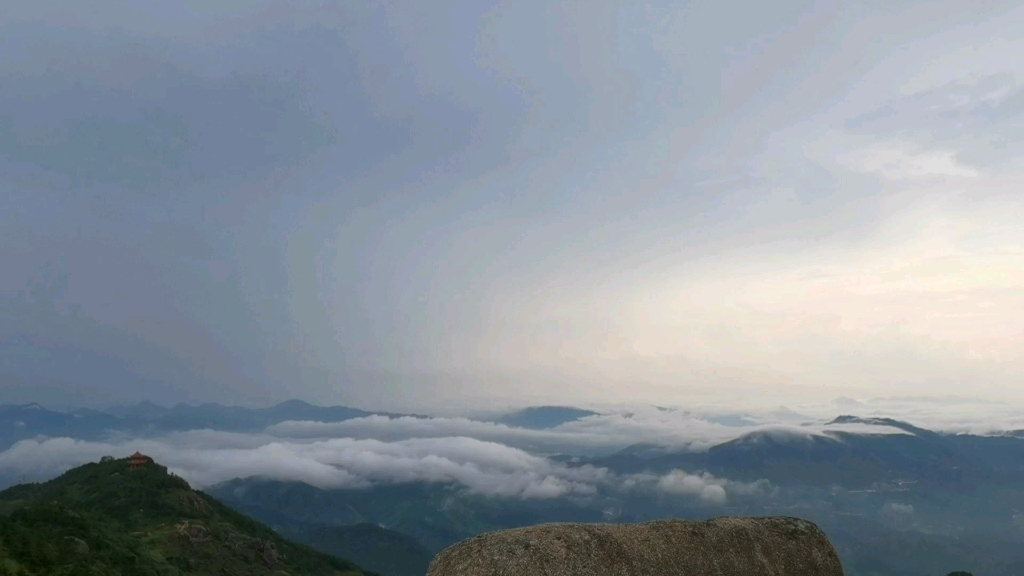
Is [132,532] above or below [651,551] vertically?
below

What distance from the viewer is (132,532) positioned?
110 m

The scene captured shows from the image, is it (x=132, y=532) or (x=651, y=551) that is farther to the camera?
(x=132, y=532)

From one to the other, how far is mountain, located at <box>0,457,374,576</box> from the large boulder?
56.0 meters

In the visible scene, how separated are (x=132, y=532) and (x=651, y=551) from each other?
381ft

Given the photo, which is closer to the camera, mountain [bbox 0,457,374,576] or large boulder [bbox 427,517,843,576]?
large boulder [bbox 427,517,843,576]

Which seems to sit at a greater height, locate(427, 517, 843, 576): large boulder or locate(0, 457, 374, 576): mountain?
locate(427, 517, 843, 576): large boulder

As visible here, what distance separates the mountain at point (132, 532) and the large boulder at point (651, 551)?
56.0 metres

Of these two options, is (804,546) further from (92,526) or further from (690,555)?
(92,526)

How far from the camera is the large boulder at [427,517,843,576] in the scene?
64.3ft

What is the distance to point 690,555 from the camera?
22078 mm

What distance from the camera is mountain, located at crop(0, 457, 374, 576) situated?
65.8 meters

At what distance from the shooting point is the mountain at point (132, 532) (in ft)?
216

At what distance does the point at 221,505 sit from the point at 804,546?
16007cm

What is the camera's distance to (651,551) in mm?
21500
